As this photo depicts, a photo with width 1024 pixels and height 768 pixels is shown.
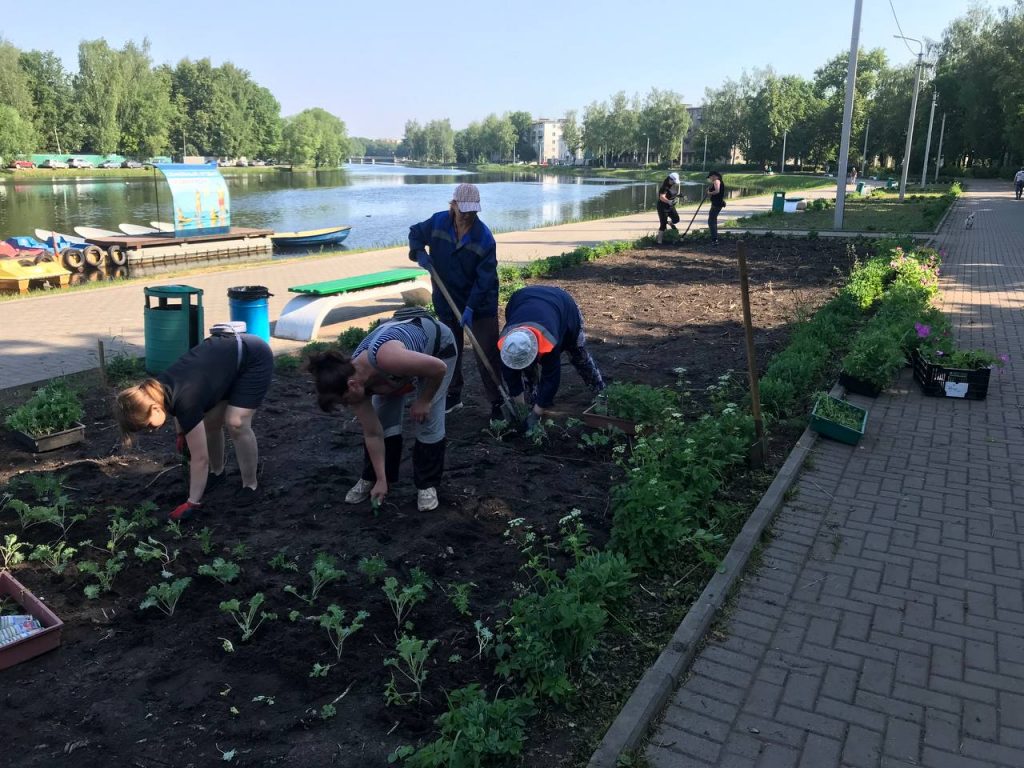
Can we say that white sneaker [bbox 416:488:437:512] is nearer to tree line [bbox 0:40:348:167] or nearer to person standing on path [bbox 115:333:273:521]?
person standing on path [bbox 115:333:273:521]

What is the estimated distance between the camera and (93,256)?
17.8 meters

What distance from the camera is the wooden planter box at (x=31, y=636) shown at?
9.86 feet

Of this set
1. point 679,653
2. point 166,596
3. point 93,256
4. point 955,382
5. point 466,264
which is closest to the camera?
point 679,653

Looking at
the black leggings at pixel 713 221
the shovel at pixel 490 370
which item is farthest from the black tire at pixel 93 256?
the shovel at pixel 490 370

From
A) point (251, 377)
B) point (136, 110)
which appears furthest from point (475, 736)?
point (136, 110)

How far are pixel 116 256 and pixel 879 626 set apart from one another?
63.2ft

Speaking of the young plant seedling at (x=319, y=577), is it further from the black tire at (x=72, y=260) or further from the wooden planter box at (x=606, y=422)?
the black tire at (x=72, y=260)

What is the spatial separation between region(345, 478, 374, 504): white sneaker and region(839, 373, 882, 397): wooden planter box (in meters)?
4.42

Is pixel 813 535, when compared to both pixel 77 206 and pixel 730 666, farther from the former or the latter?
pixel 77 206

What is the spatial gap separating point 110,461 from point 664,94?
112m

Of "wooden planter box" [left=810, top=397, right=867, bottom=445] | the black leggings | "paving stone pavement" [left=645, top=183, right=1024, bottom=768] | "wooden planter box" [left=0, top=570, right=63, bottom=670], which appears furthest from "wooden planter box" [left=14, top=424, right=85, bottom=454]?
the black leggings

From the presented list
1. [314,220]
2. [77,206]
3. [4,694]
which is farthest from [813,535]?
[77,206]

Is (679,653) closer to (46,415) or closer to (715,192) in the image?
(46,415)

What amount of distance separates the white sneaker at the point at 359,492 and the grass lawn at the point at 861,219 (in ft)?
60.1
